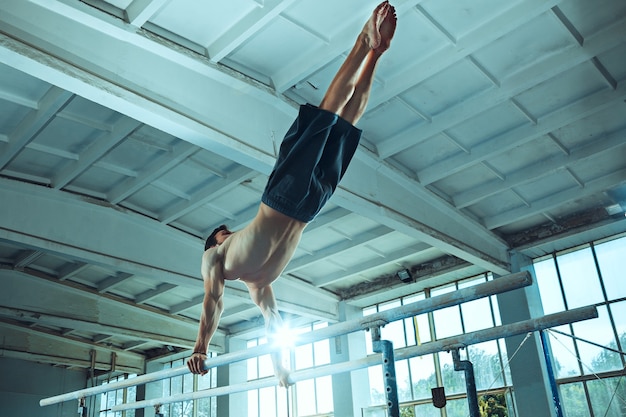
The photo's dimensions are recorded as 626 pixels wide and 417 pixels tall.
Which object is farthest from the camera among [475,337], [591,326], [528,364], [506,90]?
[591,326]

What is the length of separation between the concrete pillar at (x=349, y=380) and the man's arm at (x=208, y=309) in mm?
9364

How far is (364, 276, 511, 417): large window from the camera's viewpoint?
12.2m

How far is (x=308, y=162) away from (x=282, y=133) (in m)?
4.04

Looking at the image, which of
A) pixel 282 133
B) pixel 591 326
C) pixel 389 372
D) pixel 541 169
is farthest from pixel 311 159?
pixel 591 326

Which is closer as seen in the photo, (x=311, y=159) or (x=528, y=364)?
(x=311, y=159)

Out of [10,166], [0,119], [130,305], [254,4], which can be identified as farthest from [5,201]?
[130,305]

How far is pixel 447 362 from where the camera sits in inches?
502

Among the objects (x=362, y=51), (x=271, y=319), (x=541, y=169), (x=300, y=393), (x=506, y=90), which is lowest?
(x=271, y=319)

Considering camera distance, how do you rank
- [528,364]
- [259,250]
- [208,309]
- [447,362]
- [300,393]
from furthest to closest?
[300,393]
[447,362]
[528,364]
[208,309]
[259,250]

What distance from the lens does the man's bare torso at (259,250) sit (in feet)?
12.9

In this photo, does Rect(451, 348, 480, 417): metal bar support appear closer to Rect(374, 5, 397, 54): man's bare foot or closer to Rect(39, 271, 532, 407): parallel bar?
Rect(39, 271, 532, 407): parallel bar

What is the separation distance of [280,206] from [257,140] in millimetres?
3600

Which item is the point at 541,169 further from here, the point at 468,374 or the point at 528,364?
the point at 468,374

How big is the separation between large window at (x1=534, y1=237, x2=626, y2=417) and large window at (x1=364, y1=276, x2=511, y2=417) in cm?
123
